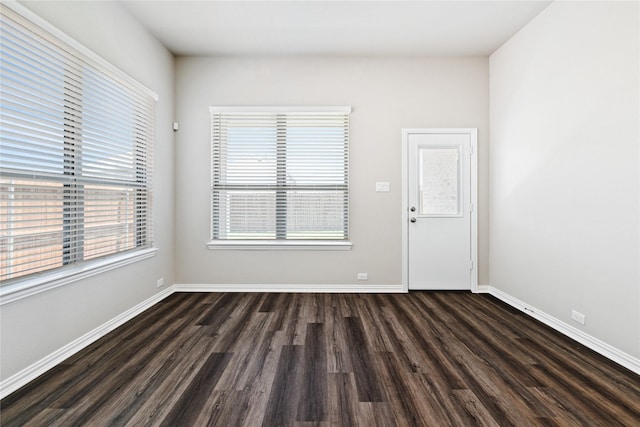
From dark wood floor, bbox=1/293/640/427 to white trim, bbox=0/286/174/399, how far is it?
52mm

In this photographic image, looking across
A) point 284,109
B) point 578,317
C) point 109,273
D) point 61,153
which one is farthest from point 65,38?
point 578,317

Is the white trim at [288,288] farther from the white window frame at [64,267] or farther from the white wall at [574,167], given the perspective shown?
the white wall at [574,167]

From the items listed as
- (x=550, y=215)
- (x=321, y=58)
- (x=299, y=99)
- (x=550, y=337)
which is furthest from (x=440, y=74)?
(x=550, y=337)

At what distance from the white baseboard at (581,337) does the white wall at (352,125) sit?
66 centimetres

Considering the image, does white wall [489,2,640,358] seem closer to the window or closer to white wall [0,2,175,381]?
the window

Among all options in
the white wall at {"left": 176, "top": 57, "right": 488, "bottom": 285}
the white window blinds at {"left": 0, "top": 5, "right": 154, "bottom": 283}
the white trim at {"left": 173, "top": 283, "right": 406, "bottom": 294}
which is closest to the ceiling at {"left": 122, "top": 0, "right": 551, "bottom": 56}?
the white wall at {"left": 176, "top": 57, "right": 488, "bottom": 285}

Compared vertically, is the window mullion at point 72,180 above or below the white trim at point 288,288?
above

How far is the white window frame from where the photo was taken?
1.74 meters

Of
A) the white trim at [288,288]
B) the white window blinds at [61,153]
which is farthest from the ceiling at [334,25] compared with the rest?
the white trim at [288,288]

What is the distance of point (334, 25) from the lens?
9.78ft

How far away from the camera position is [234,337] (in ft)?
8.02

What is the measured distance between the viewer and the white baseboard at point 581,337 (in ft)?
6.59

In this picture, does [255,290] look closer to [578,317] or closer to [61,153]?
[61,153]

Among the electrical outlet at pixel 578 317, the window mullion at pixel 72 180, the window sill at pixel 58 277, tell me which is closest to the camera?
the window sill at pixel 58 277
